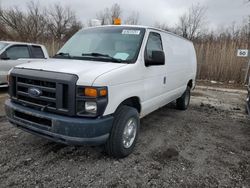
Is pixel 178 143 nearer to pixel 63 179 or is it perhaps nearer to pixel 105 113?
pixel 105 113

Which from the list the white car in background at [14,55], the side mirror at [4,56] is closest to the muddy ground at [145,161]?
the white car in background at [14,55]

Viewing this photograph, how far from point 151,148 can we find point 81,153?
1.25 meters

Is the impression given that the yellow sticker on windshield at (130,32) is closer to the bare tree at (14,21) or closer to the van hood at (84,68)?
the van hood at (84,68)

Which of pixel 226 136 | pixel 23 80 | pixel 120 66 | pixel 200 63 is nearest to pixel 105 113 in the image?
pixel 120 66

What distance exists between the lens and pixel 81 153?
3389 mm

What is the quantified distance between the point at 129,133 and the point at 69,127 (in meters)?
1.12

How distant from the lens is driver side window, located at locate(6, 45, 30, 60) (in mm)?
7209

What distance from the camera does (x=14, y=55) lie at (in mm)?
7359

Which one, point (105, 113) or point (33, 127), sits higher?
point (105, 113)

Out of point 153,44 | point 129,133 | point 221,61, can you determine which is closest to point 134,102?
point 129,133

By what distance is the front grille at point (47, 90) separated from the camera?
2.59 m

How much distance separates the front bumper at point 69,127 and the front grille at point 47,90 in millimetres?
101

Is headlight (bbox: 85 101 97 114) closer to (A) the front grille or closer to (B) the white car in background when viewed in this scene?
(A) the front grille

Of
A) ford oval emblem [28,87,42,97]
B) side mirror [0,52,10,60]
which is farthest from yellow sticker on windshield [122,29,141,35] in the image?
side mirror [0,52,10,60]
